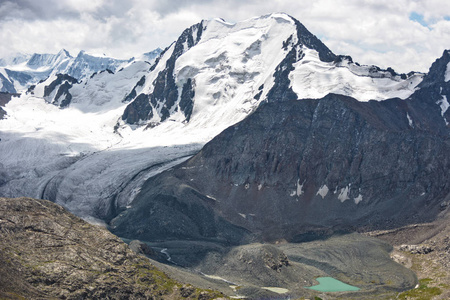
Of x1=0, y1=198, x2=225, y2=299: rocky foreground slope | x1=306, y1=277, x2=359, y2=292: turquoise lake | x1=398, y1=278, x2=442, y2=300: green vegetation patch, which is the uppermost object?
x1=0, y1=198, x2=225, y2=299: rocky foreground slope

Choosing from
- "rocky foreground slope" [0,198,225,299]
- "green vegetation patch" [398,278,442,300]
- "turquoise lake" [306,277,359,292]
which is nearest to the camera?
"rocky foreground slope" [0,198,225,299]

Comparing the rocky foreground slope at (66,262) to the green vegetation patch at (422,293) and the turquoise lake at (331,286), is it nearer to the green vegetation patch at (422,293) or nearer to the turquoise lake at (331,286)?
the turquoise lake at (331,286)

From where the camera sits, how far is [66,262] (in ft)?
340

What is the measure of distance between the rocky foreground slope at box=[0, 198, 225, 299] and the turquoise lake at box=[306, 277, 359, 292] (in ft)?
144

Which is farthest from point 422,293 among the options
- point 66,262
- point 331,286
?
point 66,262

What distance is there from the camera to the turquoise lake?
14688 cm

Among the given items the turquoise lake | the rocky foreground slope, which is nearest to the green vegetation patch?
the turquoise lake

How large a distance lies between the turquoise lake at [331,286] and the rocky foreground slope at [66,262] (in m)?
44.0

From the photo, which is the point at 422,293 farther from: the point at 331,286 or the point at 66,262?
the point at 66,262

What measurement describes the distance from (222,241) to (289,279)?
42020mm

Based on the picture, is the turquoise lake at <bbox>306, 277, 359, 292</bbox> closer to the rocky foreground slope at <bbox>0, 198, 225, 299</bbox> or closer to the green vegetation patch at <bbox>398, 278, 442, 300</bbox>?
the green vegetation patch at <bbox>398, 278, 442, 300</bbox>

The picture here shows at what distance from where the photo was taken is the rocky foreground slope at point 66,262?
96188 millimetres

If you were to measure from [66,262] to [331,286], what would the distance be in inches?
2844

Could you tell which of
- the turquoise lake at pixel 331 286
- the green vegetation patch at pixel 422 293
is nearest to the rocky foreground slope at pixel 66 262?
the turquoise lake at pixel 331 286
